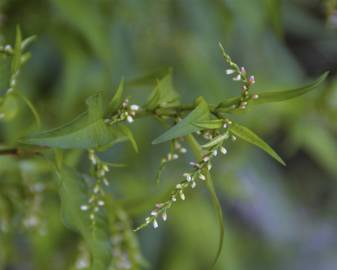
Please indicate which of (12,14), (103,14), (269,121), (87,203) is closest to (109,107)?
(87,203)

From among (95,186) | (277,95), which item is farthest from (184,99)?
(277,95)

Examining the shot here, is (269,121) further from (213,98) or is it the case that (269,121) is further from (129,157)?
(129,157)

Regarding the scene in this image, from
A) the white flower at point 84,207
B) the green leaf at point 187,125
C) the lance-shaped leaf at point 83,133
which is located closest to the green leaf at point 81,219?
the white flower at point 84,207

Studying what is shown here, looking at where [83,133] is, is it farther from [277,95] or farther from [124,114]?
[277,95]

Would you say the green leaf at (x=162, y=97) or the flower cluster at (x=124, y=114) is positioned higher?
the flower cluster at (x=124, y=114)

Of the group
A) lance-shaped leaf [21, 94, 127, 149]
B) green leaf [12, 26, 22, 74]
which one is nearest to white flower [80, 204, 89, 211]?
lance-shaped leaf [21, 94, 127, 149]

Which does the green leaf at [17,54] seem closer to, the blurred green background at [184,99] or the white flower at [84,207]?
the blurred green background at [184,99]

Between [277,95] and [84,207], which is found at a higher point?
[277,95]
